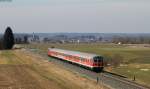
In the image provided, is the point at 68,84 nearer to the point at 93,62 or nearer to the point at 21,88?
the point at 21,88

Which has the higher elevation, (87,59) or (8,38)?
(87,59)

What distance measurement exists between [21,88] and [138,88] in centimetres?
1144

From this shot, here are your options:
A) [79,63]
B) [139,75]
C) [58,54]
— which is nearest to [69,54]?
[79,63]

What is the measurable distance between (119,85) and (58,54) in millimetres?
51439

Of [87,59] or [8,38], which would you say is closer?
[87,59]

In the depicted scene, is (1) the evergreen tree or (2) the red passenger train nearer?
(2) the red passenger train

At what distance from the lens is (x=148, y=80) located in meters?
49.2

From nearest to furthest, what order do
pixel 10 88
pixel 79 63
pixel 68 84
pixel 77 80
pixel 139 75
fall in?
pixel 10 88 < pixel 68 84 < pixel 77 80 < pixel 139 75 < pixel 79 63

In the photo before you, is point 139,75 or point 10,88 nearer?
point 10,88

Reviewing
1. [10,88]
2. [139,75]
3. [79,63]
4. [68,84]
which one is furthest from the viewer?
[79,63]

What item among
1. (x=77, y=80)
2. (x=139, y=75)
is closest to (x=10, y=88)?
(x=77, y=80)

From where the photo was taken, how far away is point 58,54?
303ft

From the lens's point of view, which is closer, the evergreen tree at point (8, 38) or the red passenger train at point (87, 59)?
the red passenger train at point (87, 59)

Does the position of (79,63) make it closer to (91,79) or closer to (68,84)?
(91,79)
